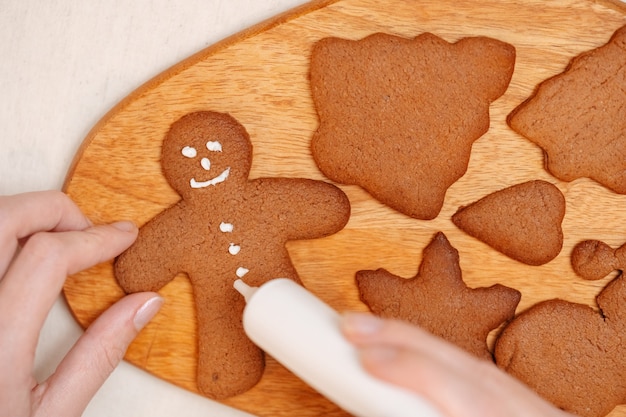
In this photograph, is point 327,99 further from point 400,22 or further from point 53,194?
point 53,194

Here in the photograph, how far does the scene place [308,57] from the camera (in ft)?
3.39

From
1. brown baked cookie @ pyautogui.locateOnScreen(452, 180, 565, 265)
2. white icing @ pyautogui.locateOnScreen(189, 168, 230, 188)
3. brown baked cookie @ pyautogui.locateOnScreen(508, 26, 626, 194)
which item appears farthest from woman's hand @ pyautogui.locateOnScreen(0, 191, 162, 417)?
brown baked cookie @ pyautogui.locateOnScreen(508, 26, 626, 194)

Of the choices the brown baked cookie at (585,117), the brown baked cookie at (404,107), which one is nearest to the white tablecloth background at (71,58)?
the brown baked cookie at (404,107)

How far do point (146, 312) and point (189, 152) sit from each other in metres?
0.25

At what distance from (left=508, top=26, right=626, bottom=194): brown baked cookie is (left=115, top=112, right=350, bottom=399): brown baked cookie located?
0.32m

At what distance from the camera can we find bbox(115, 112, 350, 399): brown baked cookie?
1.02 meters

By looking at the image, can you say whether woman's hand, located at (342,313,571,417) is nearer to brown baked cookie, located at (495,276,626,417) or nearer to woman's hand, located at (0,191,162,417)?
brown baked cookie, located at (495,276,626,417)

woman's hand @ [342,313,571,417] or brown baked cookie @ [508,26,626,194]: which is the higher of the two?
brown baked cookie @ [508,26,626,194]

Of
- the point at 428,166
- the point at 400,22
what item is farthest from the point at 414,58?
the point at 428,166

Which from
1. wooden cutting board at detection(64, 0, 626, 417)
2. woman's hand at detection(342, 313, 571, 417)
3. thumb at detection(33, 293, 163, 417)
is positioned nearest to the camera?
woman's hand at detection(342, 313, 571, 417)

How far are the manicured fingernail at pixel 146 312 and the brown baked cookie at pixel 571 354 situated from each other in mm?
519

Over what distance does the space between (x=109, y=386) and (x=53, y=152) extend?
0.38 m

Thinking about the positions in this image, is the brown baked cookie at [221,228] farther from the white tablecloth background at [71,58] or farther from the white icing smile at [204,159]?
the white tablecloth background at [71,58]

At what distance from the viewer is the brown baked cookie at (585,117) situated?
103 cm
